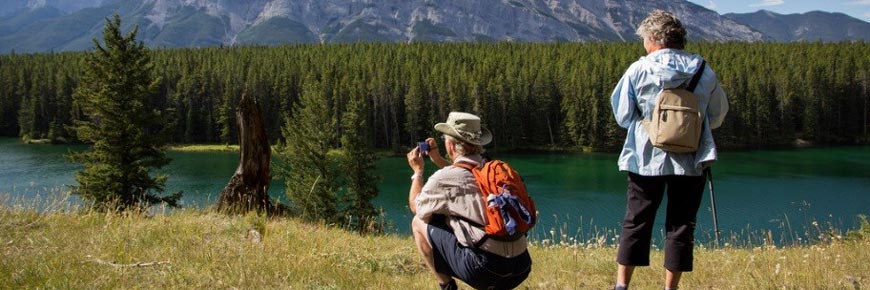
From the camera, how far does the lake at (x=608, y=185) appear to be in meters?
31.5

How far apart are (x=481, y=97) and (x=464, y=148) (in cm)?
7402

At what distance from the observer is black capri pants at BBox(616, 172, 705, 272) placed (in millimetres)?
4590

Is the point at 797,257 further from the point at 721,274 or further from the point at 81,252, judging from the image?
the point at 81,252

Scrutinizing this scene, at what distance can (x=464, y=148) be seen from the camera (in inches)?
177

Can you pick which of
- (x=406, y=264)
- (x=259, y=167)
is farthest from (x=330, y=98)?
(x=406, y=264)

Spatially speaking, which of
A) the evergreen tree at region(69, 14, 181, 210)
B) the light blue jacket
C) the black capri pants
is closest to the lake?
the evergreen tree at region(69, 14, 181, 210)

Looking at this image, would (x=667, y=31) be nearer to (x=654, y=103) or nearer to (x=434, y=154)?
(x=654, y=103)

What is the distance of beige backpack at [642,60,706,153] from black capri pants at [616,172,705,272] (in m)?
0.28

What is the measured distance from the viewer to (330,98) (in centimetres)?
7925

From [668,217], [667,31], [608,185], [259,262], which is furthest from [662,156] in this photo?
[608,185]

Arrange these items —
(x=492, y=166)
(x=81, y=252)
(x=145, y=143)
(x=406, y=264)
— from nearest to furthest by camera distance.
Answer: (x=492, y=166) < (x=81, y=252) < (x=406, y=264) < (x=145, y=143)

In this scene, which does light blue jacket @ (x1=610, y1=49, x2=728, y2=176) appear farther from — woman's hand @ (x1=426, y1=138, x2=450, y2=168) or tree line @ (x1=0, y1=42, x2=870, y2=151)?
tree line @ (x1=0, y1=42, x2=870, y2=151)

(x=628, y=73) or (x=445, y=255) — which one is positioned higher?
(x=628, y=73)

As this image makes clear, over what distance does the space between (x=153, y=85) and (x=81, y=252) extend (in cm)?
1653
